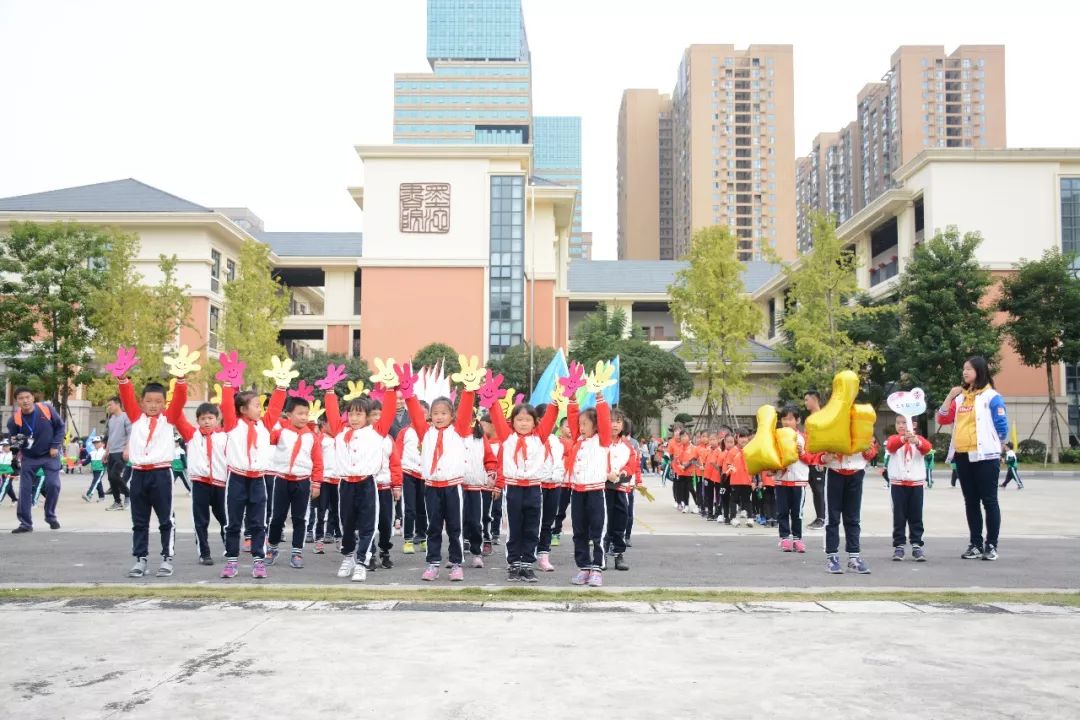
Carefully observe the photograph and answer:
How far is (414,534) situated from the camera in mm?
10852

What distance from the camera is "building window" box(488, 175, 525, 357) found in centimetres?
5028

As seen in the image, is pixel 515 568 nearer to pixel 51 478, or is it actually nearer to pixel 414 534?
pixel 414 534

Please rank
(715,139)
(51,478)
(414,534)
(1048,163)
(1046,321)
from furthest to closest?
1. (715,139)
2. (1048,163)
3. (1046,321)
4. (51,478)
5. (414,534)

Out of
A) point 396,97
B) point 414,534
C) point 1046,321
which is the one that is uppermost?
point 396,97

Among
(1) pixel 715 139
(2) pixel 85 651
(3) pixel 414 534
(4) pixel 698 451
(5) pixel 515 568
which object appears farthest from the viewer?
(1) pixel 715 139

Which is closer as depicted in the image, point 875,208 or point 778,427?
point 778,427

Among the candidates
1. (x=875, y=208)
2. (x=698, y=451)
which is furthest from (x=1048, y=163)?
(x=698, y=451)

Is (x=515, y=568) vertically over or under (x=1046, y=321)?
under

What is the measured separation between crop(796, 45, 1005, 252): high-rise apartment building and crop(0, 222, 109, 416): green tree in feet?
302

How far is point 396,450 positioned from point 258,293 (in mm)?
29963

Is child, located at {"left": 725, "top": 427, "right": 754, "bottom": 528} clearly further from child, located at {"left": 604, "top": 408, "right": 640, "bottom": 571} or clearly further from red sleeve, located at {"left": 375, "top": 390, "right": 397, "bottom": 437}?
red sleeve, located at {"left": 375, "top": 390, "right": 397, "bottom": 437}

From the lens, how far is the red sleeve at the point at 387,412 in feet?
27.9

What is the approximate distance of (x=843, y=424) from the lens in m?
8.62

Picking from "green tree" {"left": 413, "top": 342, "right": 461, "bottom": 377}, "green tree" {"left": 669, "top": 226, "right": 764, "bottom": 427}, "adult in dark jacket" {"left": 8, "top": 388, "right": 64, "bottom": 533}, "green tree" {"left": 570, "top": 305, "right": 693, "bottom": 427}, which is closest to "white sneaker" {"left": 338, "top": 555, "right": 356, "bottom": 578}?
"adult in dark jacket" {"left": 8, "top": 388, "right": 64, "bottom": 533}
